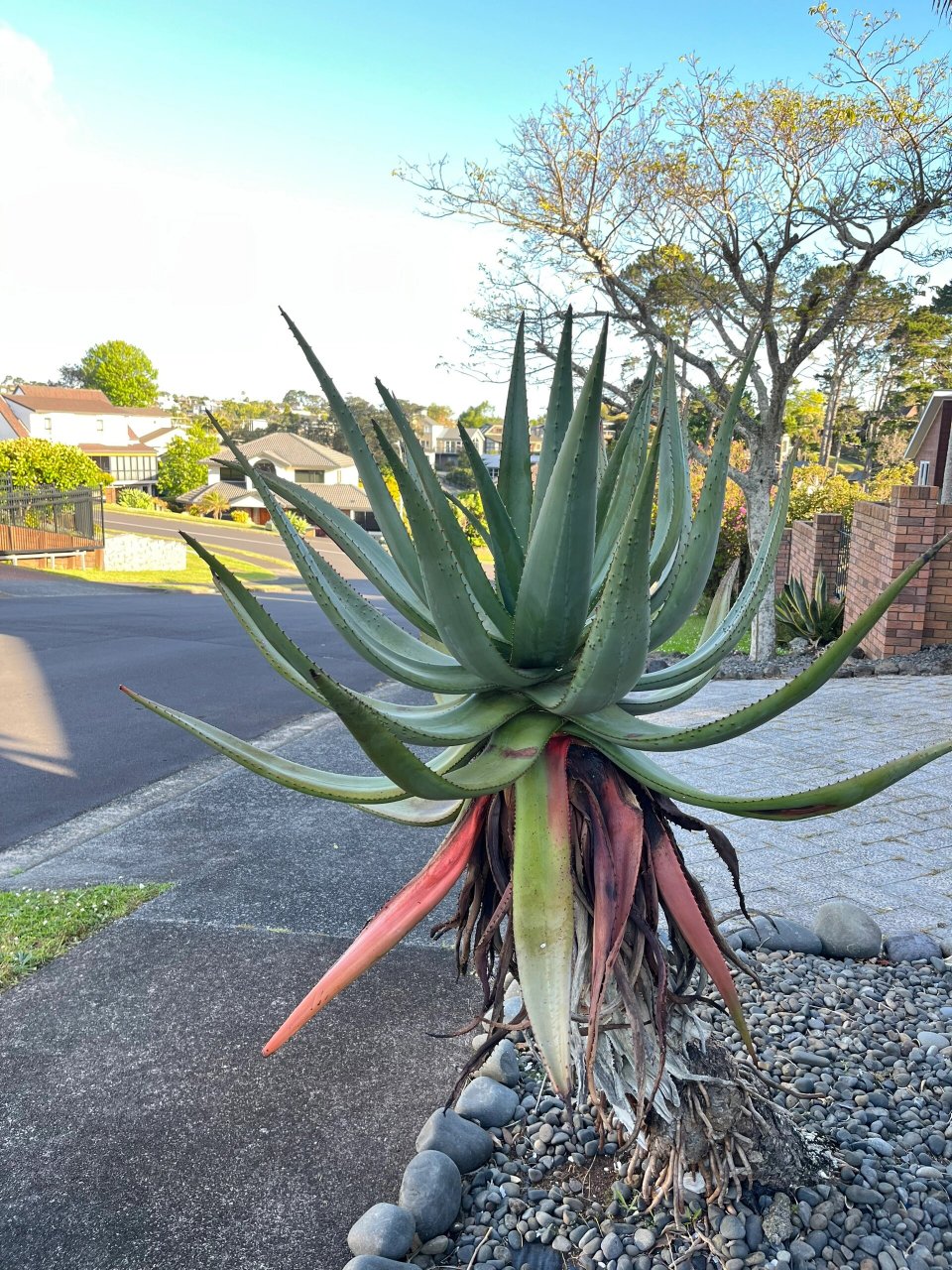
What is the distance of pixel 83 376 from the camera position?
89875 millimetres

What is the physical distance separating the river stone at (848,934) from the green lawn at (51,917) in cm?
279

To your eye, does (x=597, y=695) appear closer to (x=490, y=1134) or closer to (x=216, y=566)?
(x=216, y=566)

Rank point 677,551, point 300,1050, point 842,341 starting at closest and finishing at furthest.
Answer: point 677,551
point 300,1050
point 842,341

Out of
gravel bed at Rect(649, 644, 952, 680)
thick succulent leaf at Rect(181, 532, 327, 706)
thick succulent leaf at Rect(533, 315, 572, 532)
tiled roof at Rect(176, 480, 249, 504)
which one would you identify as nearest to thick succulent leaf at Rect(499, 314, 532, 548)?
thick succulent leaf at Rect(533, 315, 572, 532)

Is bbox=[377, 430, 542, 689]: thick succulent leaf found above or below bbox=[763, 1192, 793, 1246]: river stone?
above

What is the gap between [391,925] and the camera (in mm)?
1423

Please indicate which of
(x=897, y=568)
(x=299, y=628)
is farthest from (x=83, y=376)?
(x=897, y=568)

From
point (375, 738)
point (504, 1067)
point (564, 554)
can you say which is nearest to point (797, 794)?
point (564, 554)

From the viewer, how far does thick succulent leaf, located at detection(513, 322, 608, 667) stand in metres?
1.38

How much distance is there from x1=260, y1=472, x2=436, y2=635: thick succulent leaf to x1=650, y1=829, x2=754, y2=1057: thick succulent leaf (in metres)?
0.66

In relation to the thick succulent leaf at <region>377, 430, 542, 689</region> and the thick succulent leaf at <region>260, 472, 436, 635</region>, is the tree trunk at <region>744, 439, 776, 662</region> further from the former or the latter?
the thick succulent leaf at <region>377, 430, 542, 689</region>

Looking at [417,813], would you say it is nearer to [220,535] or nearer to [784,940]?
[784,940]

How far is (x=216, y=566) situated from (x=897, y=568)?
8986 millimetres

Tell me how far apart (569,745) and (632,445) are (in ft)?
2.52
